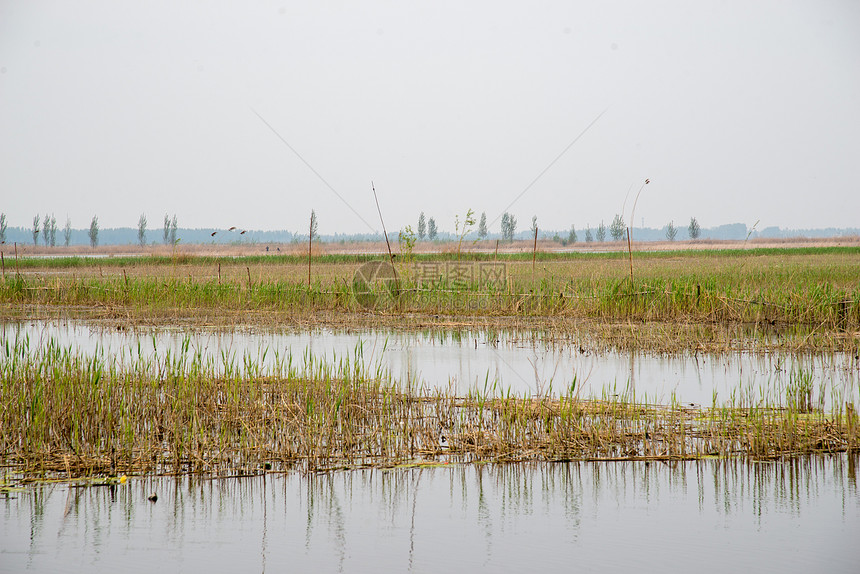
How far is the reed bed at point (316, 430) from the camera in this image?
5.41 meters

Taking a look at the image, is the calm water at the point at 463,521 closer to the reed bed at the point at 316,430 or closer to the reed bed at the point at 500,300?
the reed bed at the point at 316,430

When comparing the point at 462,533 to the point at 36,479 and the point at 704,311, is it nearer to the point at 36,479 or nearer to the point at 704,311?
the point at 36,479

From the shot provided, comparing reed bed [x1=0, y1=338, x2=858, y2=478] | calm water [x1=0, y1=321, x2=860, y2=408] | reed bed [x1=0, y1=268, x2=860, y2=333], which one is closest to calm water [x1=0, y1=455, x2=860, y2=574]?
reed bed [x1=0, y1=338, x2=858, y2=478]

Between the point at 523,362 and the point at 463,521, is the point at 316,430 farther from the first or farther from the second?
the point at 523,362

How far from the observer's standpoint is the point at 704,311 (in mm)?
13875

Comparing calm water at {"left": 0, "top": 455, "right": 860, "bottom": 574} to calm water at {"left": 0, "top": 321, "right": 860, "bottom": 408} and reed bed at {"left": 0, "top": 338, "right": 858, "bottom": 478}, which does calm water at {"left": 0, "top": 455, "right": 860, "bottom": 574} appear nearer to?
reed bed at {"left": 0, "top": 338, "right": 858, "bottom": 478}

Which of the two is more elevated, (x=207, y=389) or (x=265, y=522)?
(x=207, y=389)

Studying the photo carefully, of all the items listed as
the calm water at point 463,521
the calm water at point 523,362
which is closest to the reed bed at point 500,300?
the calm water at point 523,362

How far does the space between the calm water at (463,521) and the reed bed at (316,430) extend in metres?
0.21

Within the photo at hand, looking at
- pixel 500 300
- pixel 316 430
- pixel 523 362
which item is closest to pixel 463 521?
pixel 316 430

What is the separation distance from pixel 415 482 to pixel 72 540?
2226 mm

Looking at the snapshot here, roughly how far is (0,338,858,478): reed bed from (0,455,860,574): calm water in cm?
21

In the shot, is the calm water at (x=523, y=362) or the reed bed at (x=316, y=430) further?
the calm water at (x=523, y=362)

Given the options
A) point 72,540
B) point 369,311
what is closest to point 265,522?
point 72,540
